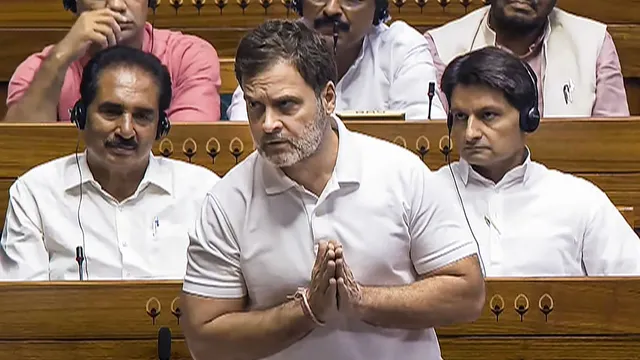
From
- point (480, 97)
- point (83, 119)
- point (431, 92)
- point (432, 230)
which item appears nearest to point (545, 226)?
point (480, 97)

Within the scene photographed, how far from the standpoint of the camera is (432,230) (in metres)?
1.07

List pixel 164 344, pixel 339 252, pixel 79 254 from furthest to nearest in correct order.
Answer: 1. pixel 79 254
2. pixel 164 344
3. pixel 339 252

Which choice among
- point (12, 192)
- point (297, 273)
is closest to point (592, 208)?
point (297, 273)

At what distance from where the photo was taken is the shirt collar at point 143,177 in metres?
Result: 1.52

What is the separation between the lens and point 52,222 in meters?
1.49

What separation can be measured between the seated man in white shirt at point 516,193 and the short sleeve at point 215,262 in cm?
47

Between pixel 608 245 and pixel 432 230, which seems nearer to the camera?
pixel 432 230

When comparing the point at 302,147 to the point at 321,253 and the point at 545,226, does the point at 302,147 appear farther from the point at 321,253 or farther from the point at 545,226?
the point at 545,226

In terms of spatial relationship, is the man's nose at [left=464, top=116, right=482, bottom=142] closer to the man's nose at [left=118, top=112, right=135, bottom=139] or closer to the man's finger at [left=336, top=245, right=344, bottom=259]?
the man's nose at [left=118, top=112, right=135, bottom=139]

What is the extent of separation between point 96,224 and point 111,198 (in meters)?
0.04

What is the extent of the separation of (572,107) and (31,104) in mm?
759

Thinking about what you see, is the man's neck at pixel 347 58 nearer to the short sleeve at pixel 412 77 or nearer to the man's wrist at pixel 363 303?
the short sleeve at pixel 412 77

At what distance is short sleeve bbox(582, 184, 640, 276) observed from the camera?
1.45 metres

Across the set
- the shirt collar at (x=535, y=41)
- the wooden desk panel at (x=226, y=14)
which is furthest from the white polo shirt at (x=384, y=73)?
the wooden desk panel at (x=226, y=14)
